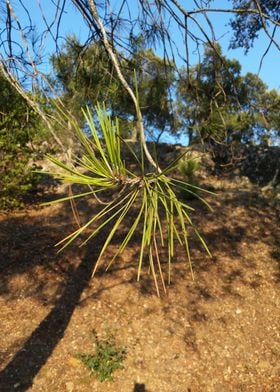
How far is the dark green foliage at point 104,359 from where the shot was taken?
132 inches

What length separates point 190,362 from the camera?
3.54 m

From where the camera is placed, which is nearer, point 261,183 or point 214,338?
point 214,338

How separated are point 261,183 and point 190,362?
563cm

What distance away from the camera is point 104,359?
347cm

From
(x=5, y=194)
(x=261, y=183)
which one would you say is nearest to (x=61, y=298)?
(x=5, y=194)

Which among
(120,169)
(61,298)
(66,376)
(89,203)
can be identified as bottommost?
(66,376)

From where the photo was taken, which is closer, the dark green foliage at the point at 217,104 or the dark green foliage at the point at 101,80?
the dark green foliage at the point at 217,104

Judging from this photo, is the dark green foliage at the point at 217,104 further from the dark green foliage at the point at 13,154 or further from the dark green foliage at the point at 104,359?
the dark green foliage at the point at 13,154

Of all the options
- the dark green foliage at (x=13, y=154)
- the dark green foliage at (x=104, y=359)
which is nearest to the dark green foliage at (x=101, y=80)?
the dark green foliage at (x=104, y=359)

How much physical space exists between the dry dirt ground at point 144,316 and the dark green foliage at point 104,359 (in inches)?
2.1

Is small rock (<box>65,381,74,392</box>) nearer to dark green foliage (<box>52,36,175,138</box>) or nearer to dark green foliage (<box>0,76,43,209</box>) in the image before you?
dark green foliage (<box>52,36,175,138</box>)

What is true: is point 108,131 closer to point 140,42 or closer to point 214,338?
point 140,42

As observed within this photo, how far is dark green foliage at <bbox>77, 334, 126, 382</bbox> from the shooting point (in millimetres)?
3354

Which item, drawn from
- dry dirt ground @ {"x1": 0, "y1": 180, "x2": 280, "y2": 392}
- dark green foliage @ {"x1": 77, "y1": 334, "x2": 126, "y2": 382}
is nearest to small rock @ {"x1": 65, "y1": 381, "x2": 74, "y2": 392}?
dry dirt ground @ {"x1": 0, "y1": 180, "x2": 280, "y2": 392}
